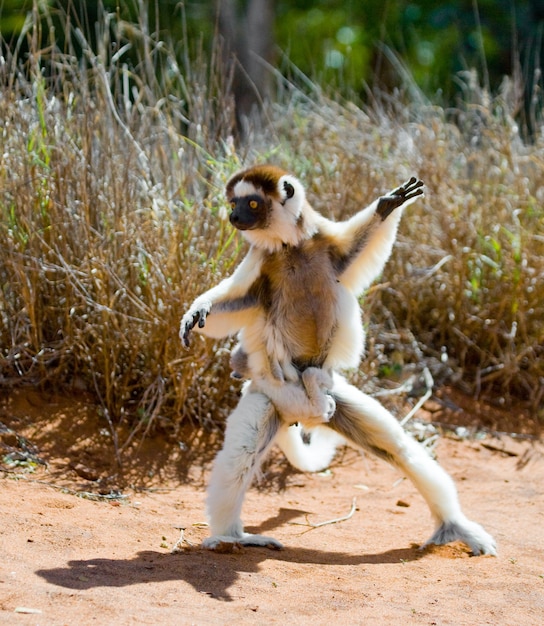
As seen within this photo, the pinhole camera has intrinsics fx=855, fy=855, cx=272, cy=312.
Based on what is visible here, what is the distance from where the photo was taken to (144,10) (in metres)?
6.14

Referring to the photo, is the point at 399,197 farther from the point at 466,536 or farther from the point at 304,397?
the point at 466,536

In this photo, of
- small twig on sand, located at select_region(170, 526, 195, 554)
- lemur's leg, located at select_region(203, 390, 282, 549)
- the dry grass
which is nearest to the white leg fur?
lemur's leg, located at select_region(203, 390, 282, 549)

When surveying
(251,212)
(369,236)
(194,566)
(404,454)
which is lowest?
(194,566)

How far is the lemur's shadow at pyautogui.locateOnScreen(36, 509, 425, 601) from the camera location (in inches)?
141

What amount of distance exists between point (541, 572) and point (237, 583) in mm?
1571

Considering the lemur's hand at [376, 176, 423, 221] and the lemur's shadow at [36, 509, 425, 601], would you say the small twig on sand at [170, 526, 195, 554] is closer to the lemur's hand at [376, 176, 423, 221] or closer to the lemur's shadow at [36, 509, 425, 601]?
the lemur's shadow at [36, 509, 425, 601]

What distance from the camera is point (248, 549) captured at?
427cm

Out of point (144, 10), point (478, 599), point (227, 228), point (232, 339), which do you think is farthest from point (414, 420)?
point (144, 10)

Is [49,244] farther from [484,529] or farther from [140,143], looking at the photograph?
[484,529]

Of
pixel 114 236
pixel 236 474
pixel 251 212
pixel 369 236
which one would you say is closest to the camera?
pixel 236 474

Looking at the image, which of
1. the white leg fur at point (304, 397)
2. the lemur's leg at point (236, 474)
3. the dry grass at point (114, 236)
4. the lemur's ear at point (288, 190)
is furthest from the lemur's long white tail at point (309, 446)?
the lemur's ear at point (288, 190)

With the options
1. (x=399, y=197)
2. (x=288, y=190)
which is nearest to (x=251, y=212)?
(x=288, y=190)

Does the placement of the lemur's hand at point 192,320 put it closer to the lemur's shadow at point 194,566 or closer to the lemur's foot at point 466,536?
the lemur's shadow at point 194,566

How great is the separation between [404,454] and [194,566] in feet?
4.39
